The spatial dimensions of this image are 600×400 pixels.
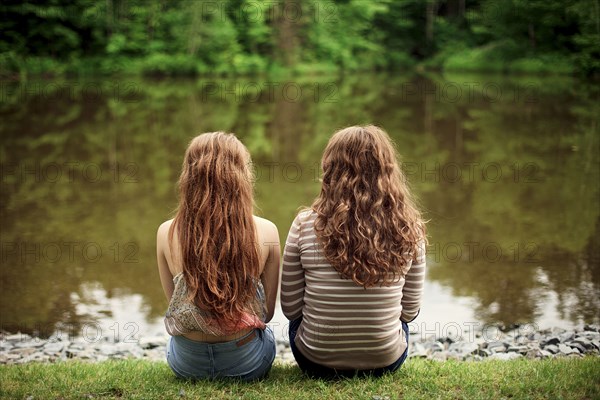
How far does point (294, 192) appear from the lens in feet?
32.1

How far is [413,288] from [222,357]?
0.95 m

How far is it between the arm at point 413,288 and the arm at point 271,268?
23.9 inches

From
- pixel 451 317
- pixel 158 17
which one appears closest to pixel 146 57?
pixel 158 17

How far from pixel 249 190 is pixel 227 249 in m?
0.29

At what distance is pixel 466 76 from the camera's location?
30.3 m

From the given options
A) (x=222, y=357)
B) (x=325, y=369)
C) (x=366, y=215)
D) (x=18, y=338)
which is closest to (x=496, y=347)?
(x=325, y=369)

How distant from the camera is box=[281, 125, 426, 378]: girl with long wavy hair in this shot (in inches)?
117

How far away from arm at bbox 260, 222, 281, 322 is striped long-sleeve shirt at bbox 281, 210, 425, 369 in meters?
0.06

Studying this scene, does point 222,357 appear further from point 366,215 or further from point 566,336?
point 566,336

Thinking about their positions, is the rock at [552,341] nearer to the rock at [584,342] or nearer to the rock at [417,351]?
the rock at [584,342]

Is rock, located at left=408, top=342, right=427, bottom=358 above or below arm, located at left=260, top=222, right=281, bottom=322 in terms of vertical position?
below

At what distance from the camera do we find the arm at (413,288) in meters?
3.13

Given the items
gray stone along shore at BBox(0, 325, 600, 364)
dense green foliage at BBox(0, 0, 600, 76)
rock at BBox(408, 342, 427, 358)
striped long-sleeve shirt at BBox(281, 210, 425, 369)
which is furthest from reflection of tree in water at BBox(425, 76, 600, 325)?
dense green foliage at BBox(0, 0, 600, 76)

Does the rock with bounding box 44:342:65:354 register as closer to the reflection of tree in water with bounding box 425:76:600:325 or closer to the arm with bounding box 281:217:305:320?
the arm with bounding box 281:217:305:320
